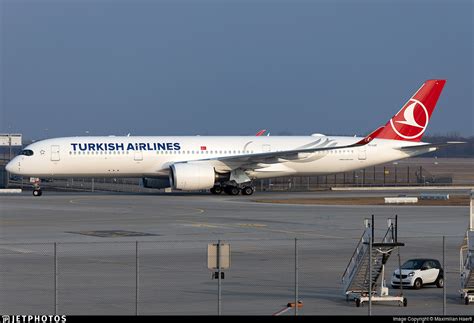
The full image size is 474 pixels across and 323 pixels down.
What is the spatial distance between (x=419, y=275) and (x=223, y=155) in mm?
42484

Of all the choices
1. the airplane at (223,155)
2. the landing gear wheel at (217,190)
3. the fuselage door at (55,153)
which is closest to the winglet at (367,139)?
the airplane at (223,155)

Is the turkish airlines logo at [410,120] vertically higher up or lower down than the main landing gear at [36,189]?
higher up

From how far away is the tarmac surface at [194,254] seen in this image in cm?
2481

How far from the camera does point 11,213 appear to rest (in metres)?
53.2

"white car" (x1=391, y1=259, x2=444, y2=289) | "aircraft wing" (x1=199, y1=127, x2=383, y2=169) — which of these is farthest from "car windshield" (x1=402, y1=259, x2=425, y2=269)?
"aircraft wing" (x1=199, y1=127, x2=383, y2=169)

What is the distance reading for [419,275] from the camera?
27.8 metres

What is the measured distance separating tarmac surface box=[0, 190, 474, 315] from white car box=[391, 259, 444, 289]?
0.27 metres

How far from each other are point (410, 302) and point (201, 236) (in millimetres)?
16488

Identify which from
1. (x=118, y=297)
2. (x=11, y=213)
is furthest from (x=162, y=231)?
(x=118, y=297)

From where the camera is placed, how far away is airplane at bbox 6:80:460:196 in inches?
2643

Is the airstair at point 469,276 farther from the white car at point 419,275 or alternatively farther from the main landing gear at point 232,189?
the main landing gear at point 232,189

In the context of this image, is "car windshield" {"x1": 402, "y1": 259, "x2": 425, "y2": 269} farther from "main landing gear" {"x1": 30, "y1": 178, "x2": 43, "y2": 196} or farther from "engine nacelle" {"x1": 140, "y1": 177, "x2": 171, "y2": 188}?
"main landing gear" {"x1": 30, "y1": 178, "x2": 43, "y2": 196}

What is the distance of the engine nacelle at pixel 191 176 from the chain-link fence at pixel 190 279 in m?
26.1

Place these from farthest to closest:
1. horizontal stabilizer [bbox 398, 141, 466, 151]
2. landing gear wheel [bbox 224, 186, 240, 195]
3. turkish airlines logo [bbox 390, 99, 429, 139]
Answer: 1. turkish airlines logo [bbox 390, 99, 429, 139]
2. horizontal stabilizer [bbox 398, 141, 466, 151]
3. landing gear wheel [bbox 224, 186, 240, 195]
